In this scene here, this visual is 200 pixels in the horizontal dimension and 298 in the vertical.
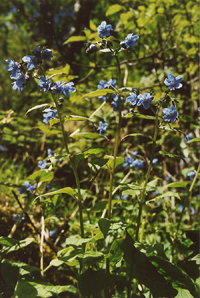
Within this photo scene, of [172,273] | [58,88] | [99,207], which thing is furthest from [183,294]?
[58,88]

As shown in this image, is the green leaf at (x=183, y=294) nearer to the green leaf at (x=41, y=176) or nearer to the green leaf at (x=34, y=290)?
the green leaf at (x=34, y=290)

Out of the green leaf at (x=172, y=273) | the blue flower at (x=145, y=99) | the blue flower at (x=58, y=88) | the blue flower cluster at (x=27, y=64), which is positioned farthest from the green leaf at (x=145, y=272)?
the blue flower cluster at (x=27, y=64)

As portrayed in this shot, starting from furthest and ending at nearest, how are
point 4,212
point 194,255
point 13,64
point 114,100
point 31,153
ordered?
point 31,153, point 4,212, point 114,100, point 194,255, point 13,64

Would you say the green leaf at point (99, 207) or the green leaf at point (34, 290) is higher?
the green leaf at point (99, 207)

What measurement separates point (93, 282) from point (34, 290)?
29cm

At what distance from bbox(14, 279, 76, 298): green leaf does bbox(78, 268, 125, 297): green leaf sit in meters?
0.12

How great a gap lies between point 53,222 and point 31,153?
1.68 metres

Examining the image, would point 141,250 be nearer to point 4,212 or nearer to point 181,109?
point 4,212

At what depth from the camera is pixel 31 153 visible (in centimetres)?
335

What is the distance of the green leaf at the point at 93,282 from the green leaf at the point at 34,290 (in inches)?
4.7

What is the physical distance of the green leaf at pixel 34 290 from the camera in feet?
3.49

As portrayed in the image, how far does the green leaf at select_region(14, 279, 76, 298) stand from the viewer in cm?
106

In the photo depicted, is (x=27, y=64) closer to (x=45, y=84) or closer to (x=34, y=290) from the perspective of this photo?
(x=45, y=84)

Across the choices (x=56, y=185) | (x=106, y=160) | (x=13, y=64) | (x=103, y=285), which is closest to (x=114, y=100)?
(x=106, y=160)
